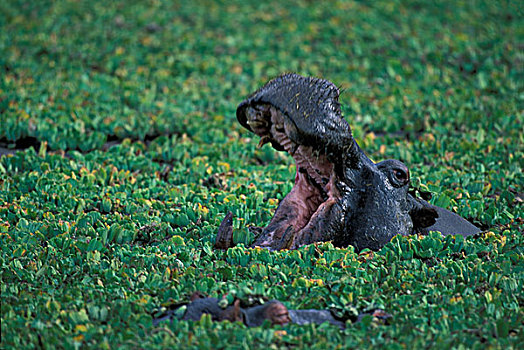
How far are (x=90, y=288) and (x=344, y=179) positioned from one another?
5.87ft

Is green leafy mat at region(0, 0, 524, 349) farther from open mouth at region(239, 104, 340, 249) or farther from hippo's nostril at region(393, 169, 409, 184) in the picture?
hippo's nostril at region(393, 169, 409, 184)

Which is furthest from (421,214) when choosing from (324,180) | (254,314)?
(254,314)

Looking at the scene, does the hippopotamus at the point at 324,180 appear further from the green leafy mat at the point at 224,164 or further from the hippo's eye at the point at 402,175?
the green leafy mat at the point at 224,164

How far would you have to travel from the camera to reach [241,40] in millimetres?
13203

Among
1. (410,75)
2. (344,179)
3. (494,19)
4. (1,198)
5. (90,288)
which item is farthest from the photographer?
(494,19)

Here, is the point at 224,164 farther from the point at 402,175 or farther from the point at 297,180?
the point at 402,175

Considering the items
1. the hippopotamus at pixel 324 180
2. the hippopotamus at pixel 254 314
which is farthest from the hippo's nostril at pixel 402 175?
the hippopotamus at pixel 254 314

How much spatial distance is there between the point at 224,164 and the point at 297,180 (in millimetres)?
2583

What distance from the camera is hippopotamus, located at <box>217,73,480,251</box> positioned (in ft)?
15.6

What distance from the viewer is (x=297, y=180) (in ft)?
17.5

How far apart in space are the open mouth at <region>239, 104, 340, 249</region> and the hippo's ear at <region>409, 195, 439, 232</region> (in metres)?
0.73

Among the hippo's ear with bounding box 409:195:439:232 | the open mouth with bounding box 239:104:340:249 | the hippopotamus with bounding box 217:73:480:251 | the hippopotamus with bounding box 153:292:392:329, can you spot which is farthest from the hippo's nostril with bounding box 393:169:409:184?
the hippopotamus with bounding box 153:292:392:329

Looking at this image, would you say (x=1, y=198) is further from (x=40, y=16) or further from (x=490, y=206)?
(x=40, y=16)

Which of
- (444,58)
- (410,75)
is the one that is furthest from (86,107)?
(444,58)
